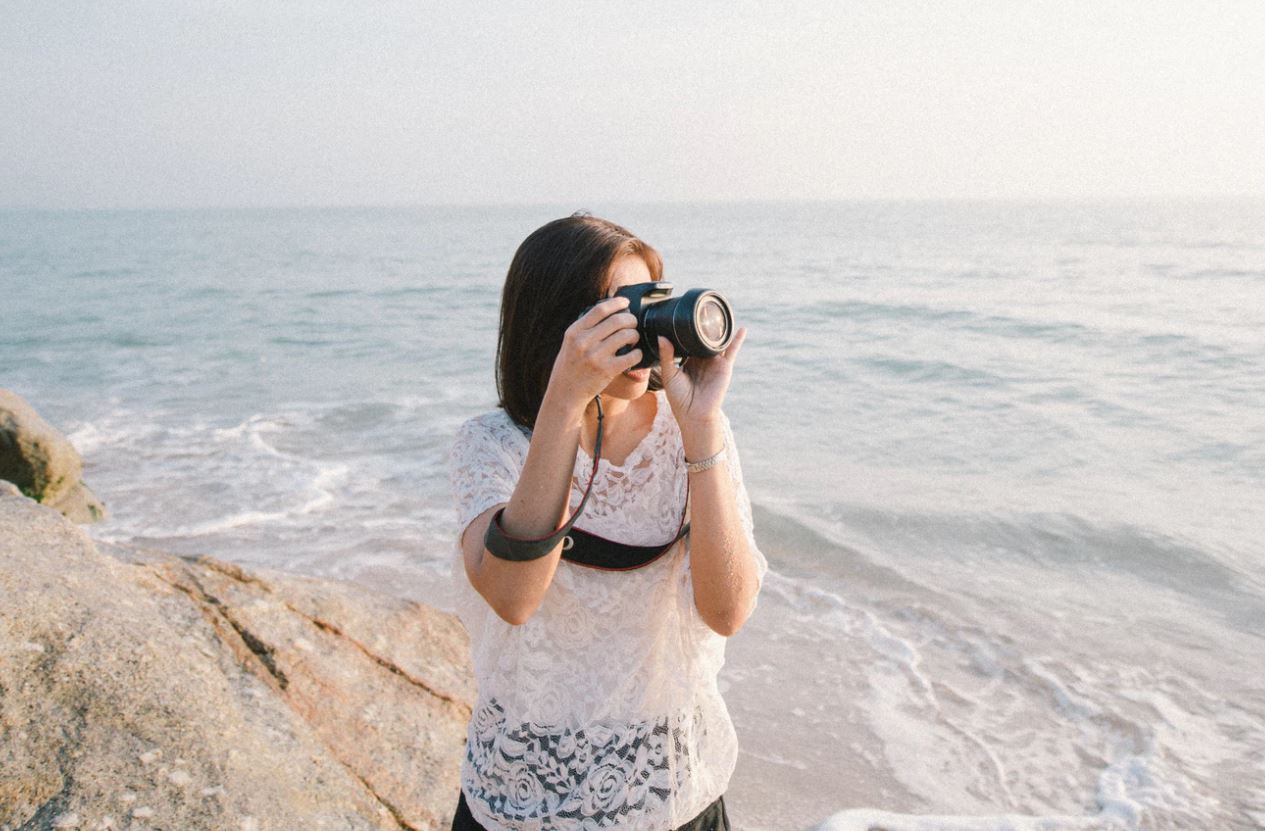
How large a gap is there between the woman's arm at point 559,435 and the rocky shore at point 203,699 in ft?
3.15

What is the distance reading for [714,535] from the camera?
1353mm

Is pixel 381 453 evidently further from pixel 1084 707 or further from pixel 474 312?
pixel 474 312

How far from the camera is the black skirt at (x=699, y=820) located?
1.46 meters

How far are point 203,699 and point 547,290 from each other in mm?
1317

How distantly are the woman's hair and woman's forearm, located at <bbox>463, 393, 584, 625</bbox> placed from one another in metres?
0.15

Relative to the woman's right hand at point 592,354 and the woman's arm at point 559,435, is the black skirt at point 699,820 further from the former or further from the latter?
the woman's right hand at point 592,354

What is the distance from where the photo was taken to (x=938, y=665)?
4668 mm

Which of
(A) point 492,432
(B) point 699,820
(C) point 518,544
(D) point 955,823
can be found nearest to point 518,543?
(C) point 518,544

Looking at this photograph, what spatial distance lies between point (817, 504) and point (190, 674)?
5.53 metres

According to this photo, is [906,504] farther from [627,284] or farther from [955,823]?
[627,284]

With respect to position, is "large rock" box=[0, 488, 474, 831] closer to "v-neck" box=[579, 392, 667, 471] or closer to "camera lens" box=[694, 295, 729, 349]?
"v-neck" box=[579, 392, 667, 471]

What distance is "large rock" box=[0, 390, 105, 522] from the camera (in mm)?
6230

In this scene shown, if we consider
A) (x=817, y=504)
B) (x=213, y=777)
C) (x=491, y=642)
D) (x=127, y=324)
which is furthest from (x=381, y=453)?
(x=127, y=324)

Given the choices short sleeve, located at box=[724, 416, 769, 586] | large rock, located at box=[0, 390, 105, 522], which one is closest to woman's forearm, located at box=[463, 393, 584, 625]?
short sleeve, located at box=[724, 416, 769, 586]
